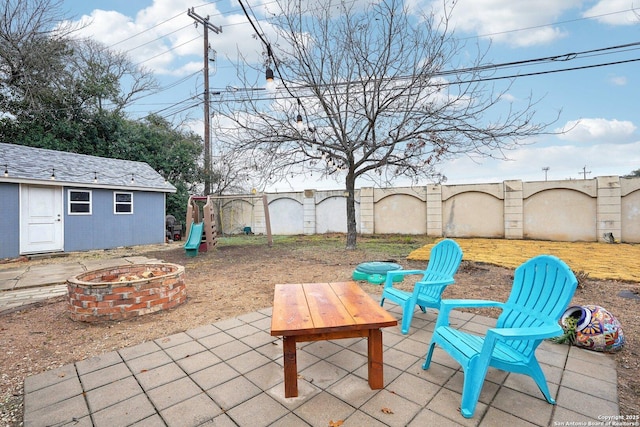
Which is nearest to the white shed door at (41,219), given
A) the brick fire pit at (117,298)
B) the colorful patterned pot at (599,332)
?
the brick fire pit at (117,298)

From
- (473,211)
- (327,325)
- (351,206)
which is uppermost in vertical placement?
(351,206)

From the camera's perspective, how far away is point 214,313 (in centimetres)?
356

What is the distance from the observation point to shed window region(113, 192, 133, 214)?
398 inches

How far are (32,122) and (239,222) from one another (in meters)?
9.19

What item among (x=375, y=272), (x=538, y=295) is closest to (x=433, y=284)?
(x=538, y=295)

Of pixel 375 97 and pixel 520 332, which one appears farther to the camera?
pixel 375 97

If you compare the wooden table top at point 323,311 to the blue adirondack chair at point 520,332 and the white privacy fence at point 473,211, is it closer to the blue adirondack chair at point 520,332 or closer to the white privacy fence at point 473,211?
the blue adirondack chair at point 520,332

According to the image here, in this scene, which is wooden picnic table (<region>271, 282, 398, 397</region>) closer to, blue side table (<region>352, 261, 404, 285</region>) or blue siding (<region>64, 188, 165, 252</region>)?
blue side table (<region>352, 261, 404, 285</region>)

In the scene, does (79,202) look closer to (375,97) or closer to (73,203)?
(73,203)

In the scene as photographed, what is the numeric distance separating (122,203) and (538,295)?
11.8 m

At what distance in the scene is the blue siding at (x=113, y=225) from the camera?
9.19 m

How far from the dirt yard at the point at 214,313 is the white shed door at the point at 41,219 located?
1.45m

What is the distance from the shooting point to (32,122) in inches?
470

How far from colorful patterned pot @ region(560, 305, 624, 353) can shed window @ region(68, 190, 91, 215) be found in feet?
39.2
